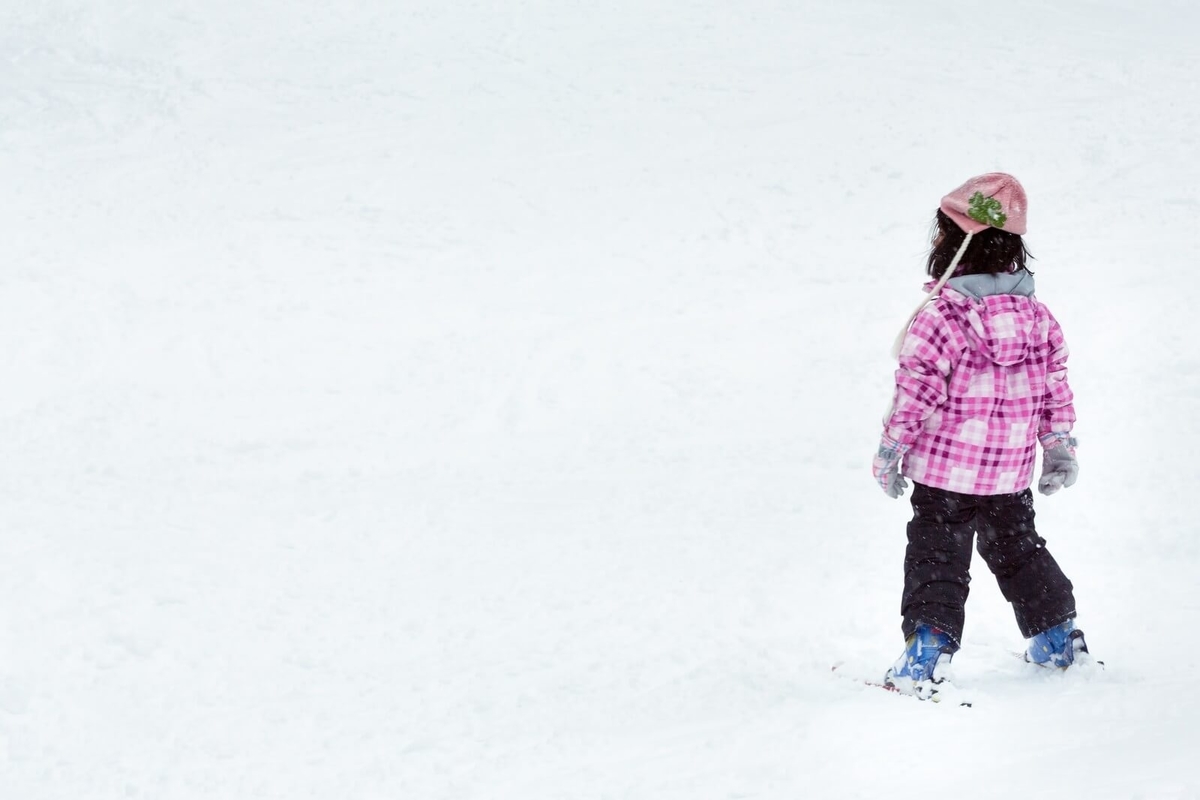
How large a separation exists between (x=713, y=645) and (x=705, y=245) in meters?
5.13

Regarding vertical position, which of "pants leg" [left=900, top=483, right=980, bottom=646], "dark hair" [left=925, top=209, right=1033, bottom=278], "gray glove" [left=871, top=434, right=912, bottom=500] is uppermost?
"dark hair" [left=925, top=209, right=1033, bottom=278]

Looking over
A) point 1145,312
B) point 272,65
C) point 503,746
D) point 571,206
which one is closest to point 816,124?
point 571,206

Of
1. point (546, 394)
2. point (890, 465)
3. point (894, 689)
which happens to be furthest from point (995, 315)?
point (546, 394)

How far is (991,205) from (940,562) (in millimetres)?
1125

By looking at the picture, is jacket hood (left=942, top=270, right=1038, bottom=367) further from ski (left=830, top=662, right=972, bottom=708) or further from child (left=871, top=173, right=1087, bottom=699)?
ski (left=830, top=662, right=972, bottom=708)

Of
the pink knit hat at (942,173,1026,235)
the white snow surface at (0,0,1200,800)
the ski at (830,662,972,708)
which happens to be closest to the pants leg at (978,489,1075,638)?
the white snow surface at (0,0,1200,800)

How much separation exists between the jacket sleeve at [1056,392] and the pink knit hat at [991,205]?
342 millimetres

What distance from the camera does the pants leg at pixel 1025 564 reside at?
3.44 m

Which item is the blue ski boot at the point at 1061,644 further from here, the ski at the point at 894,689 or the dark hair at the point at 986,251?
the dark hair at the point at 986,251

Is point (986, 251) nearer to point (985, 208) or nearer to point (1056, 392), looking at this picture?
point (985, 208)

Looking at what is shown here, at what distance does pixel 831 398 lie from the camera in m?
6.46

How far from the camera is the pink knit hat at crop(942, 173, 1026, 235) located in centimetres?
329

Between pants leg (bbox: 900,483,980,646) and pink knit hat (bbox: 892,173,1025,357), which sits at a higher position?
pink knit hat (bbox: 892,173,1025,357)

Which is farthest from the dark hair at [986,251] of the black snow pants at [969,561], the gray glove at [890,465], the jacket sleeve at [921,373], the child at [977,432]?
the black snow pants at [969,561]
